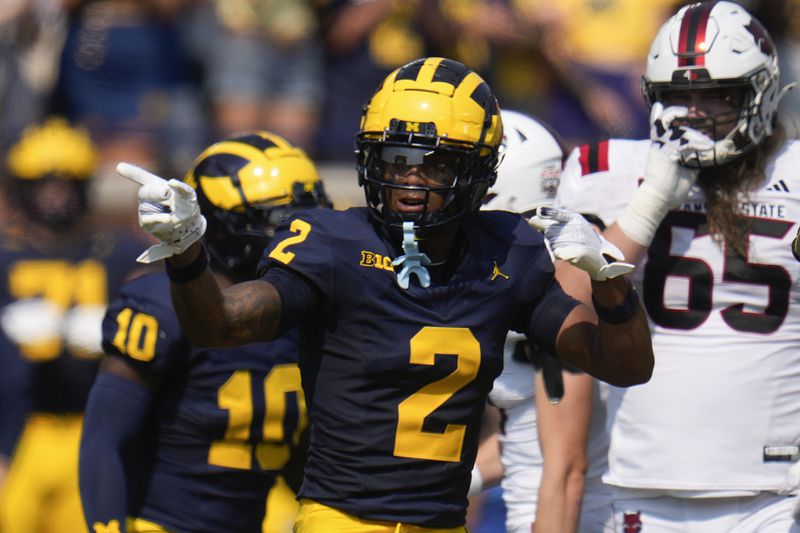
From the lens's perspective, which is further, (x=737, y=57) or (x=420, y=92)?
(x=737, y=57)

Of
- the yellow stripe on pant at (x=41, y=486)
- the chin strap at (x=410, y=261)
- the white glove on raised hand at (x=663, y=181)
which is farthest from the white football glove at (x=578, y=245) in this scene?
the yellow stripe on pant at (x=41, y=486)

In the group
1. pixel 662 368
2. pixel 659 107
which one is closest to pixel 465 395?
pixel 662 368

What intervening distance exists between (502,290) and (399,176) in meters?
0.36

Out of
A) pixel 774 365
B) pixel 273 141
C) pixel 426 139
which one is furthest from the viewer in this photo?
pixel 273 141

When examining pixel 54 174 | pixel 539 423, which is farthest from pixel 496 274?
pixel 54 174

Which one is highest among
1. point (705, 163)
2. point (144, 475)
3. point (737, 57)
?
point (737, 57)

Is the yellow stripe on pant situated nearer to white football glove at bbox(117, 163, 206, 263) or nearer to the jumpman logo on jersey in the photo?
the jumpman logo on jersey

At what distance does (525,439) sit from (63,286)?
2360mm

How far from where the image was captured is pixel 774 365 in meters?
4.25

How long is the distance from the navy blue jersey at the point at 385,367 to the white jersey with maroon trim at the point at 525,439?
1.05 meters

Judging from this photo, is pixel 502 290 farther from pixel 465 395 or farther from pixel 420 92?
pixel 420 92

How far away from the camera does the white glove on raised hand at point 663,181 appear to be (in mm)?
4184

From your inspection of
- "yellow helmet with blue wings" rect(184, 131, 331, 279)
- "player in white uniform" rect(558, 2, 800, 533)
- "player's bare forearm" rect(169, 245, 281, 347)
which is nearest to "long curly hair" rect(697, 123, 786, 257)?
"player in white uniform" rect(558, 2, 800, 533)

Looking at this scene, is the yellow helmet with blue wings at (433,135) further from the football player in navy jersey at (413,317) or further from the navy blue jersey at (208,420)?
the navy blue jersey at (208,420)
